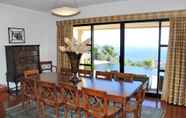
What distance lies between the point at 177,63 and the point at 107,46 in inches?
81.3

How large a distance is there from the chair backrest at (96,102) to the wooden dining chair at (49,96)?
0.57 m

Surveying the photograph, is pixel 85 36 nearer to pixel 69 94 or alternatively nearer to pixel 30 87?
pixel 30 87

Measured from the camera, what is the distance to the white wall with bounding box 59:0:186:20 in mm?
4185

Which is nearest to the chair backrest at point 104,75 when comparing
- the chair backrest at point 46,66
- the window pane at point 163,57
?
the window pane at point 163,57

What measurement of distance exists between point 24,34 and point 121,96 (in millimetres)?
4029

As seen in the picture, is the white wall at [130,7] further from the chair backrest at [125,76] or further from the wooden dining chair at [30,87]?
the wooden dining chair at [30,87]

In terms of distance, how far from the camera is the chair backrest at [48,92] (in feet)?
9.34

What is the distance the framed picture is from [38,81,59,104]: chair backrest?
2.59 m

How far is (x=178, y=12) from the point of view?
4062 millimetres

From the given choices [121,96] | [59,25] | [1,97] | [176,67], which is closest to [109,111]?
[121,96]

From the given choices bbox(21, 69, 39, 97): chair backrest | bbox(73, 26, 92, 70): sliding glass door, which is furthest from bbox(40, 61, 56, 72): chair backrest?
bbox(21, 69, 39, 97): chair backrest

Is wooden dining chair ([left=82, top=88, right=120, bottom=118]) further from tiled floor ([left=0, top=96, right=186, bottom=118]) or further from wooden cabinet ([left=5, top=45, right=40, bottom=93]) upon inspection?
wooden cabinet ([left=5, top=45, right=40, bottom=93])

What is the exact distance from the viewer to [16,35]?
5.07 m

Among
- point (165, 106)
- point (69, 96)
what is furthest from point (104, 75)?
point (165, 106)
